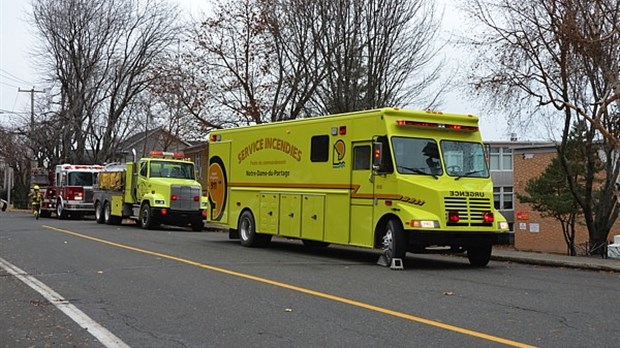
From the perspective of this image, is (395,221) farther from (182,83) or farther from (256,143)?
(182,83)

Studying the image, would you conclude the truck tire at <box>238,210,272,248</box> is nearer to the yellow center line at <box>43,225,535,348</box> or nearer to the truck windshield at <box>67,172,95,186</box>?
the yellow center line at <box>43,225,535,348</box>

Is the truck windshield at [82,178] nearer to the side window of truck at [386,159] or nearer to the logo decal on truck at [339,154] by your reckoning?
the logo decal on truck at [339,154]

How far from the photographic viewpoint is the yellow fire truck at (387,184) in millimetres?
13344

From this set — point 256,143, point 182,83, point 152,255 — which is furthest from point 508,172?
point 152,255

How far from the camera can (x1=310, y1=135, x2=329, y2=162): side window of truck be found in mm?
15375

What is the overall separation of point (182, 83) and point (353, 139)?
2041cm

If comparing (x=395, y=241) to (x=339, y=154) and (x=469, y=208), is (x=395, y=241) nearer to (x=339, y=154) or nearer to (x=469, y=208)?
(x=469, y=208)

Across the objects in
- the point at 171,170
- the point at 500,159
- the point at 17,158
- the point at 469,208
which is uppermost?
the point at 17,158

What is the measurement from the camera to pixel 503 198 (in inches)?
2109

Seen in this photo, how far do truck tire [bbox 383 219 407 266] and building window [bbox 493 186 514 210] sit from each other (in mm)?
39241

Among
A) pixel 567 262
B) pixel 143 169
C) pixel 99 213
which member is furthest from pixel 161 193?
pixel 567 262

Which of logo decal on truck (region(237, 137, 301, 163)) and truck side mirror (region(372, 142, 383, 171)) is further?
logo decal on truck (region(237, 137, 301, 163))

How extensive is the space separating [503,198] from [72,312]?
4827 centimetres

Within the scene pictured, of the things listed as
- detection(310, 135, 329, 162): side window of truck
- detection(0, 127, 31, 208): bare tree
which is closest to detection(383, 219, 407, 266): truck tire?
detection(310, 135, 329, 162): side window of truck
